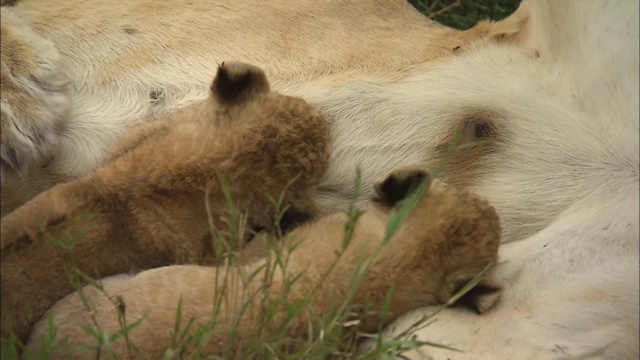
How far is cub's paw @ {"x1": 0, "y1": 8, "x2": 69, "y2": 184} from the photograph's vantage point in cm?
259

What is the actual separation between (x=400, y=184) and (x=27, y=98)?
1005 mm

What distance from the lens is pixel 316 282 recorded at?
2.23 m

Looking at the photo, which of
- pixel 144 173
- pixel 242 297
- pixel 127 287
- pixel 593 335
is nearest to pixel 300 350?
pixel 242 297

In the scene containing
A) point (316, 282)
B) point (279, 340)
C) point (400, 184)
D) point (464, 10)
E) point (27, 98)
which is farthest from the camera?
point (464, 10)

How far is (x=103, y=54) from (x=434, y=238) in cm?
114

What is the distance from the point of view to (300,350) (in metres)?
2.12

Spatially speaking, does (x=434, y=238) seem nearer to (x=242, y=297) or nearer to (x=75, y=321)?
(x=242, y=297)

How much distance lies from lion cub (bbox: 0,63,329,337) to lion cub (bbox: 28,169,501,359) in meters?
0.07

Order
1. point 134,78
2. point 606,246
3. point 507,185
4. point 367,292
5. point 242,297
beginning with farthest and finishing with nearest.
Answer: point 134,78, point 507,185, point 606,246, point 367,292, point 242,297

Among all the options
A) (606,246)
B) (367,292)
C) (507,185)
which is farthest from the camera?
(507,185)

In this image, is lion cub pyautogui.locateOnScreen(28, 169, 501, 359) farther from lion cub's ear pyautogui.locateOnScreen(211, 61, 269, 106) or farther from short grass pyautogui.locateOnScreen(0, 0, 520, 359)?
lion cub's ear pyautogui.locateOnScreen(211, 61, 269, 106)

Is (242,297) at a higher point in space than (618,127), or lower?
lower

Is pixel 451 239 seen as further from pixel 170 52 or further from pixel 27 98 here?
pixel 27 98

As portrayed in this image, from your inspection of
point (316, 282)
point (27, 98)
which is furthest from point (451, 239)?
point (27, 98)
